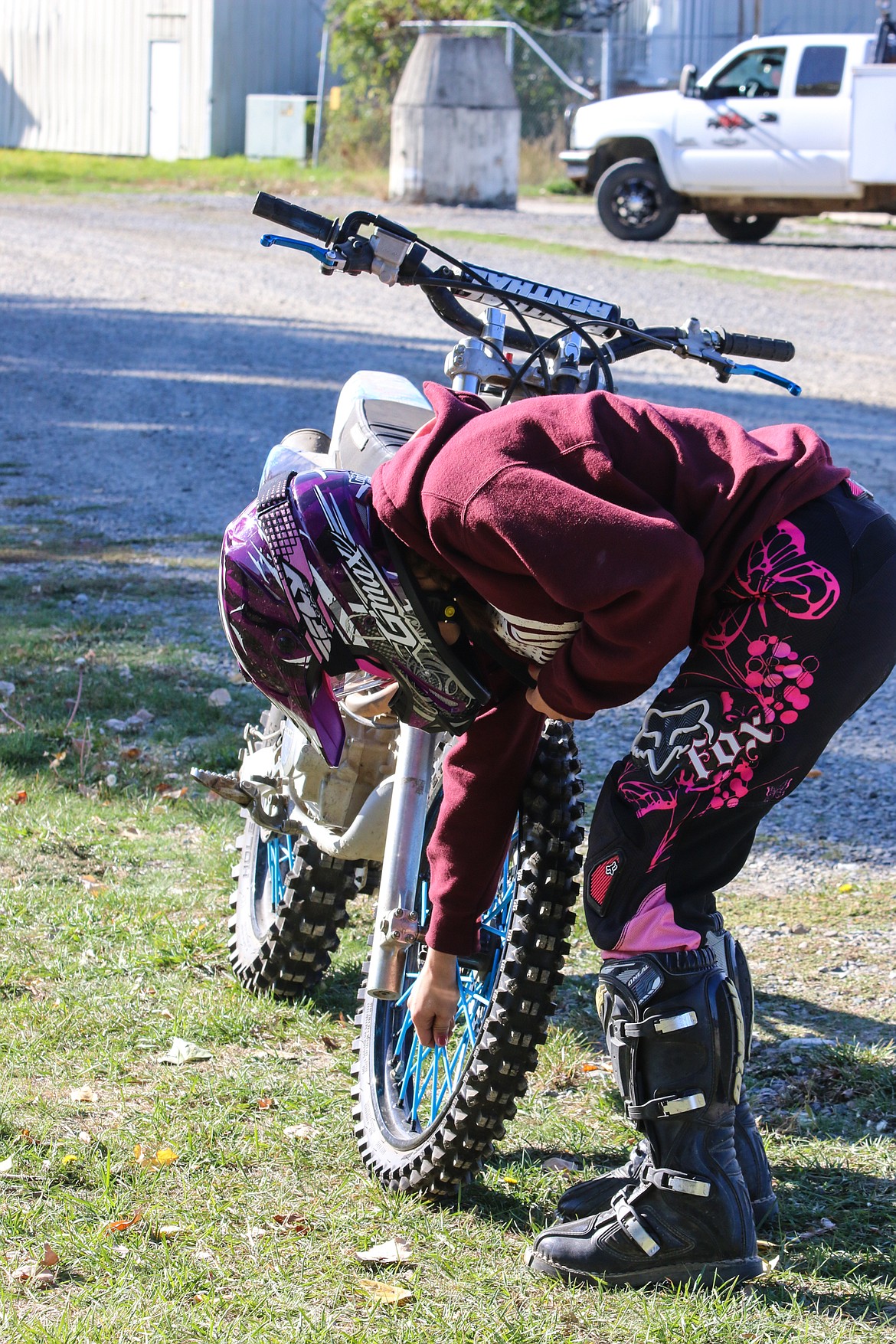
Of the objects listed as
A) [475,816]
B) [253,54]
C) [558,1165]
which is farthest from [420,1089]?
[253,54]

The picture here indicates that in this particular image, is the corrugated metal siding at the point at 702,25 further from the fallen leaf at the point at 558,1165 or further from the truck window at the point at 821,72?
the fallen leaf at the point at 558,1165

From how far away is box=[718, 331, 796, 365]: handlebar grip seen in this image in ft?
10.7

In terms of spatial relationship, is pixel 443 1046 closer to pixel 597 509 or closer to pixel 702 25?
pixel 597 509

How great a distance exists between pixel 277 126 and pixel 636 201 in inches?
463

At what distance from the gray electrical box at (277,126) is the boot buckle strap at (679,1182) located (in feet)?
86.0

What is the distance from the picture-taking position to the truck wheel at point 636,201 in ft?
59.3

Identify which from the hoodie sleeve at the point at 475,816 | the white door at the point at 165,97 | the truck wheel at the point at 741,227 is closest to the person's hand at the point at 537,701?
the hoodie sleeve at the point at 475,816

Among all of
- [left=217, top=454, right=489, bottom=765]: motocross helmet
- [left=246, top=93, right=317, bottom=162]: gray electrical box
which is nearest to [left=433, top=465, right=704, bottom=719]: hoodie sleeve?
[left=217, top=454, right=489, bottom=765]: motocross helmet

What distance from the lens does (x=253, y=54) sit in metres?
29.9

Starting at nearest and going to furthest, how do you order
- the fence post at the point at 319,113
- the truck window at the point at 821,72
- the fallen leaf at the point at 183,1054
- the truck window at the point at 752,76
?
the fallen leaf at the point at 183,1054 → the truck window at the point at 821,72 → the truck window at the point at 752,76 → the fence post at the point at 319,113

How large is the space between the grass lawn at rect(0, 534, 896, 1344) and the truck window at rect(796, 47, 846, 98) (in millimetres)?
14922

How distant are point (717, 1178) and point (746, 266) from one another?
14.7 m

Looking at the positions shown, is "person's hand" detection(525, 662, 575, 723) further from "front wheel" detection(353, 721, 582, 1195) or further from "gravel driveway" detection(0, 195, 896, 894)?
"gravel driveway" detection(0, 195, 896, 894)

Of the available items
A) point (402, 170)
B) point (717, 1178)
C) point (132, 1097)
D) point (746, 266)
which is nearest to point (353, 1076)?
point (132, 1097)
